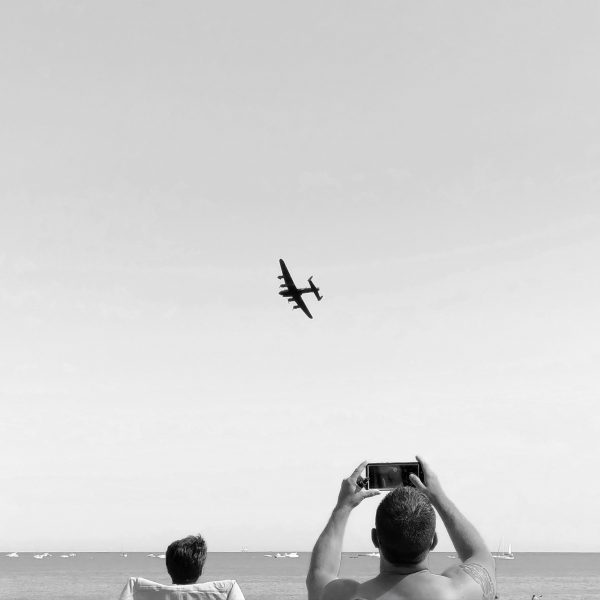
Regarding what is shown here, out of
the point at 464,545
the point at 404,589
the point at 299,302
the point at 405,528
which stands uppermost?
the point at 299,302

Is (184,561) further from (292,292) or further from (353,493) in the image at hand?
(292,292)

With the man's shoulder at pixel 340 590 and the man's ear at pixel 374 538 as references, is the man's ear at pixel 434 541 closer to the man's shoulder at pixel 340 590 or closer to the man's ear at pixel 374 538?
the man's ear at pixel 374 538

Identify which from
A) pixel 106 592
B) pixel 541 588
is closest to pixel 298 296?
pixel 106 592

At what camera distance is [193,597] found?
4.72 meters

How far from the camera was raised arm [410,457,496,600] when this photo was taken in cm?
336

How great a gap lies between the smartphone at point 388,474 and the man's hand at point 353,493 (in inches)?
5.0

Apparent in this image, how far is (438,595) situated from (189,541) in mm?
2229

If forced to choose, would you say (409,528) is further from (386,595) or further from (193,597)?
(193,597)

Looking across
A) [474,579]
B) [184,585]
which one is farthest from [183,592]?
[474,579]

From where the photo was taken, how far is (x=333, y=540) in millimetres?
3705

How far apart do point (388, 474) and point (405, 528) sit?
867 millimetres

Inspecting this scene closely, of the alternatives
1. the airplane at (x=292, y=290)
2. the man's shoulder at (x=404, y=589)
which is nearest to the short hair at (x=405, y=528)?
the man's shoulder at (x=404, y=589)

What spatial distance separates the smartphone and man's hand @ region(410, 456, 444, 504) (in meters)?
0.05

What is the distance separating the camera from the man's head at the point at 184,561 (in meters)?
4.87
